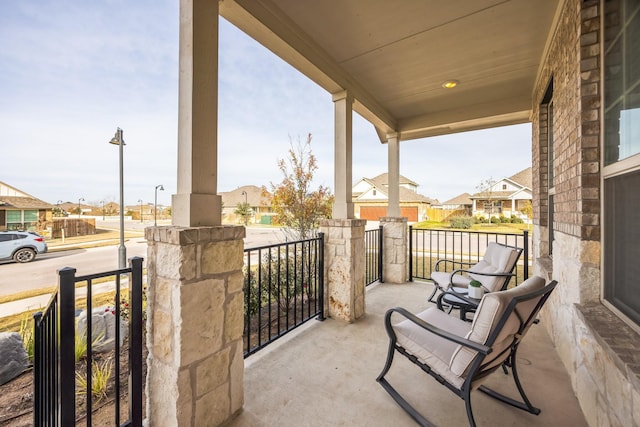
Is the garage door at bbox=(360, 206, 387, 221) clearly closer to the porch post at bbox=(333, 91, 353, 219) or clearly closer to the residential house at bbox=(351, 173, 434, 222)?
the residential house at bbox=(351, 173, 434, 222)

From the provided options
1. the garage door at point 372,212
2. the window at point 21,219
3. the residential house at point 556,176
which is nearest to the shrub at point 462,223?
the garage door at point 372,212

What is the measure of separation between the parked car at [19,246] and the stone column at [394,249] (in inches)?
482

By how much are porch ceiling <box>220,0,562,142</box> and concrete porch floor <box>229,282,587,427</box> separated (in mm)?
2578

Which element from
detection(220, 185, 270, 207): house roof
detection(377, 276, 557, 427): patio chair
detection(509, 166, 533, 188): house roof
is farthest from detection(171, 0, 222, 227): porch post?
detection(509, 166, 533, 188): house roof

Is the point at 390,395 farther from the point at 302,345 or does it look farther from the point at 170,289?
the point at 170,289

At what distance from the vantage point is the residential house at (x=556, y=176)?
4.05 ft

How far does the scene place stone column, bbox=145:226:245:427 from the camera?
124 cm

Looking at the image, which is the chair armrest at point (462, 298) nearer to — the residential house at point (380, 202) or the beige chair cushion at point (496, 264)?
the beige chair cushion at point (496, 264)

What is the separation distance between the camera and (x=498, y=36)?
2.26 metres

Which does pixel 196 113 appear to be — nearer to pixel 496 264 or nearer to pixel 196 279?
pixel 196 279

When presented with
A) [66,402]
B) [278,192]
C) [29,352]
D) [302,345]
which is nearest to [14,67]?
[29,352]

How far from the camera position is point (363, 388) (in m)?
1.73

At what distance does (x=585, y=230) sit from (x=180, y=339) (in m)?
2.30

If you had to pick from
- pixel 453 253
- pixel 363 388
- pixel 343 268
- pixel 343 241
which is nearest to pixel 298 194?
pixel 343 241
